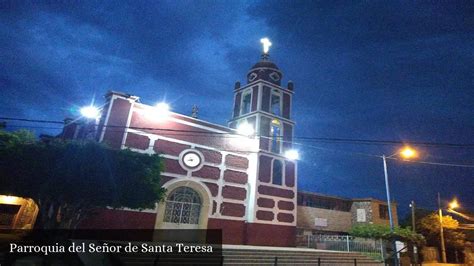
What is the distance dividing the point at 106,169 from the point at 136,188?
5.92 ft

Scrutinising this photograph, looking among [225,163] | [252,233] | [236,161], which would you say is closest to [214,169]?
[225,163]

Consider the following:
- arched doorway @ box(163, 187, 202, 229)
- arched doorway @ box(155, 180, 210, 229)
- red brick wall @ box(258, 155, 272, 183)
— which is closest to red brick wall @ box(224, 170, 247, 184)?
red brick wall @ box(258, 155, 272, 183)

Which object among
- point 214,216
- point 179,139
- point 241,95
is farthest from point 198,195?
point 241,95

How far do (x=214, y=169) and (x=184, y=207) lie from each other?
367 cm

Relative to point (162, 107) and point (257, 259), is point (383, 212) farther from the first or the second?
point (162, 107)

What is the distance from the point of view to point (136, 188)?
46.7 feet

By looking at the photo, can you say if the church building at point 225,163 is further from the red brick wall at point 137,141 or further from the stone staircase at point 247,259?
the stone staircase at point 247,259

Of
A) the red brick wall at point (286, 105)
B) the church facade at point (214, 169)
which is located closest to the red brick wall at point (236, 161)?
the church facade at point (214, 169)

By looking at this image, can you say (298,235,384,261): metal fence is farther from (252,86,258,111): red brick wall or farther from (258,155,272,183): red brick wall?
(252,86,258,111): red brick wall

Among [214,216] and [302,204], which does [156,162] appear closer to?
[214,216]

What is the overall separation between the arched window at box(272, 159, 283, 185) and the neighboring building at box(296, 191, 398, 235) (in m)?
5.36

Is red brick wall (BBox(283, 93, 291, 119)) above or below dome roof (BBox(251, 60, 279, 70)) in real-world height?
below

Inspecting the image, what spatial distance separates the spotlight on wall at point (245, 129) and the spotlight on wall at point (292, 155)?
3.92 meters

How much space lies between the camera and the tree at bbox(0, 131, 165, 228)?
1222 cm
